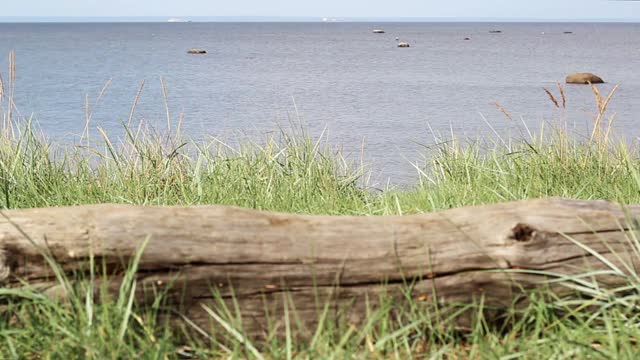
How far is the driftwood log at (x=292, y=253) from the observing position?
2.86 metres

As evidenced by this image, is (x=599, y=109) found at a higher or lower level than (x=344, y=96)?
higher

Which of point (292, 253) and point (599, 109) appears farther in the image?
point (599, 109)

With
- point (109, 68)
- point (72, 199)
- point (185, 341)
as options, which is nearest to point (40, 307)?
point (185, 341)

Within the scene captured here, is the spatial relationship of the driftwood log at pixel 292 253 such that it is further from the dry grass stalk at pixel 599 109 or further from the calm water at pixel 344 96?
the calm water at pixel 344 96

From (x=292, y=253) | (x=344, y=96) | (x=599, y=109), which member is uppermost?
(x=599, y=109)

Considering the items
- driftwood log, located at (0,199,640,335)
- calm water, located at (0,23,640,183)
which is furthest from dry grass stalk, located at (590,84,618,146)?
calm water, located at (0,23,640,183)

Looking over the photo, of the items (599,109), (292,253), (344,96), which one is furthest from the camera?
(344,96)

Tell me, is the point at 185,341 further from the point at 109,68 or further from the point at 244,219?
the point at 109,68

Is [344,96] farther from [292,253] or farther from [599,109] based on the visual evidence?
[292,253]

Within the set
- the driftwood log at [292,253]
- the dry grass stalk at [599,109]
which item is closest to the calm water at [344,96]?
the dry grass stalk at [599,109]

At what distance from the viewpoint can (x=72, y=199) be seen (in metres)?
5.48

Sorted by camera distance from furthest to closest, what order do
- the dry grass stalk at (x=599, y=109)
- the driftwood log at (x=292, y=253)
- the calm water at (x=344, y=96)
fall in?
the calm water at (x=344, y=96) → the dry grass stalk at (x=599, y=109) → the driftwood log at (x=292, y=253)

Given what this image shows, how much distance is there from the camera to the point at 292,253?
115 inches

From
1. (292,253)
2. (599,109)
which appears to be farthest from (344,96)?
(292,253)
